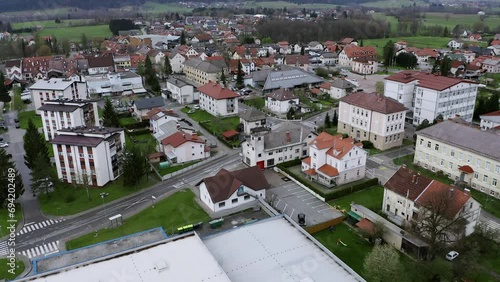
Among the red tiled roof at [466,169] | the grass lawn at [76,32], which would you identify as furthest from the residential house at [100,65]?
the red tiled roof at [466,169]

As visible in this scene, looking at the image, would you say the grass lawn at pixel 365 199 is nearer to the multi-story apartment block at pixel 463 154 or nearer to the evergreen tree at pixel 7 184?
the multi-story apartment block at pixel 463 154

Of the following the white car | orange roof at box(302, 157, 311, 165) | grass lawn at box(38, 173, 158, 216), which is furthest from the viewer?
orange roof at box(302, 157, 311, 165)

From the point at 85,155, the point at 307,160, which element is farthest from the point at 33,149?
the point at 307,160

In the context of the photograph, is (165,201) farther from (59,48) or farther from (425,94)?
(59,48)

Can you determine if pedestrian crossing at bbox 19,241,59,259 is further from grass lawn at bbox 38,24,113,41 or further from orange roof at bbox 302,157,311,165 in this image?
grass lawn at bbox 38,24,113,41

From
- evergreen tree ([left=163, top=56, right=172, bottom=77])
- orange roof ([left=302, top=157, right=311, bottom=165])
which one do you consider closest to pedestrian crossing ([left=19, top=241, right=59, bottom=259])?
orange roof ([left=302, top=157, right=311, bottom=165])

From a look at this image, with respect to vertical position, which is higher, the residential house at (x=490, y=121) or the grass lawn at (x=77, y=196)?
the residential house at (x=490, y=121)

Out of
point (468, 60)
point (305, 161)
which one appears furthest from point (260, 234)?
point (468, 60)
